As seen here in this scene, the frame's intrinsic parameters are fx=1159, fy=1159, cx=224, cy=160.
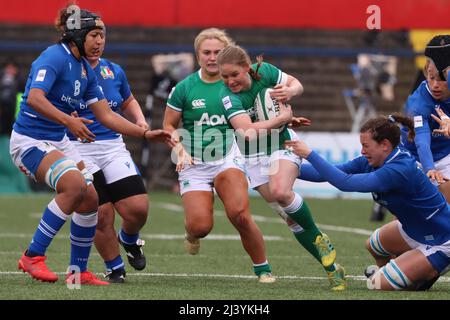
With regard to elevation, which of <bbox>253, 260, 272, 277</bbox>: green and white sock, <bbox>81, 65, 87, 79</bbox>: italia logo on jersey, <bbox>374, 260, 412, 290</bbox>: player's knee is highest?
<bbox>81, 65, 87, 79</bbox>: italia logo on jersey

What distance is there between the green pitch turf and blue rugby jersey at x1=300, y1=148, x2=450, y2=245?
46 centimetres

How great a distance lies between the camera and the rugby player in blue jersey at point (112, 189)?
8836 mm

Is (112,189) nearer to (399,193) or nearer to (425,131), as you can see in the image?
(399,193)

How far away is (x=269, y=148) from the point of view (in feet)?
29.2

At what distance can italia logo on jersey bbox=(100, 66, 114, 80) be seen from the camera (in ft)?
30.1

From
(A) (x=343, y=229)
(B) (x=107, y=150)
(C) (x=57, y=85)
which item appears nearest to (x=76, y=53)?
(C) (x=57, y=85)

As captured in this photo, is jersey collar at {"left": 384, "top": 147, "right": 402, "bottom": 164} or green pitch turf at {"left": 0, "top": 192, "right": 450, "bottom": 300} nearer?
green pitch turf at {"left": 0, "top": 192, "right": 450, "bottom": 300}

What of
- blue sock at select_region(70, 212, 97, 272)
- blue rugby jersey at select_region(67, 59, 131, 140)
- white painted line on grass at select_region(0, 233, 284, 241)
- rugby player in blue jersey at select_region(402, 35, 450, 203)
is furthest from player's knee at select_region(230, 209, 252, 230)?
white painted line on grass at select_region(0, 233, 284, 241)

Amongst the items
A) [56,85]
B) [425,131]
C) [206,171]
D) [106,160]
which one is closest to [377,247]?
[425,131]

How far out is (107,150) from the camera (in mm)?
9000

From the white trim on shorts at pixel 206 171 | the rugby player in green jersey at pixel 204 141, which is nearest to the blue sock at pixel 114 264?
the rugby player in green jersey at pixel 204 141

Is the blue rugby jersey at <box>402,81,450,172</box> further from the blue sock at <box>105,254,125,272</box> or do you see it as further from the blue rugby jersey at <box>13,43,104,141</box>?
the blue rugby jersey at <box>13,43,104,141</box>

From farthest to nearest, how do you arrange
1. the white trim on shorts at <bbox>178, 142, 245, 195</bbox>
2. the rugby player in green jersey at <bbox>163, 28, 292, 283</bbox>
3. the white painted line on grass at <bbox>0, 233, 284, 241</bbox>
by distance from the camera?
1. the white painted line on grass at <bbox>0, 233, 284, 241</bbox>
2. the white trim on shorts at <bbox>178, 142, 245, 195</bbox>
3. the rugby player in green jersey at <bbox>163, 28, 292, 283</bbox>

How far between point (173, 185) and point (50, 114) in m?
13.5
